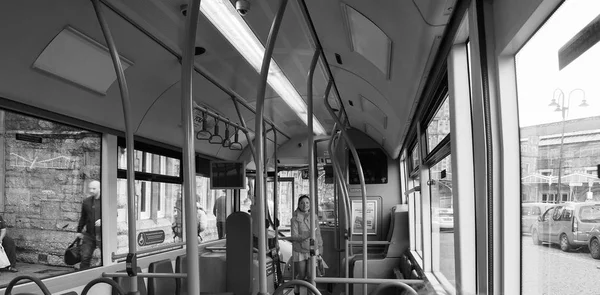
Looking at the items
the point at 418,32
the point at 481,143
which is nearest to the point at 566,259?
the point at 481,143

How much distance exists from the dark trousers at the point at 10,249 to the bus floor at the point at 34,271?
64mm

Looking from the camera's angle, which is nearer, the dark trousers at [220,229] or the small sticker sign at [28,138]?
the small sticker sign at [28,138]

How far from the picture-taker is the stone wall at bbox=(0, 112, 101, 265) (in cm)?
383

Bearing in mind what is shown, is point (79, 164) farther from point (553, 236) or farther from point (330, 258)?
point (330, 258)

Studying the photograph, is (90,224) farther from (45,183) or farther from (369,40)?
(369,40)

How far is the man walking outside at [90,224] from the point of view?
4661mm

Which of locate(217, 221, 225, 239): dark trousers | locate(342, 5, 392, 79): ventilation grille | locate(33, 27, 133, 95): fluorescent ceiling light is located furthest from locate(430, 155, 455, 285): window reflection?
locate(217, 221, 225, 239): dark trousers

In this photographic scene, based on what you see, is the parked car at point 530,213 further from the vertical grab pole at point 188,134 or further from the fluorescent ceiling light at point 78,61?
the fluorescent ceiling light at point 78,61

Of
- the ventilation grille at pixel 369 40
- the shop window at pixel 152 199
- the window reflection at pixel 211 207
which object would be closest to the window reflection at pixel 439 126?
the ventilation grille at pixel 369 40

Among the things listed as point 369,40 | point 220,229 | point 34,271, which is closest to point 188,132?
point 369,40

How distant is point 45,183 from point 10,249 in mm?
612

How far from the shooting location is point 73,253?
4535mm

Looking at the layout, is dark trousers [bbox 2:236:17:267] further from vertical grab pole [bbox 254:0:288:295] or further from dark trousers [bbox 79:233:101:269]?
vertical grab pole [bbox 254:0:288:295]

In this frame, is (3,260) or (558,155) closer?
(558,155)
